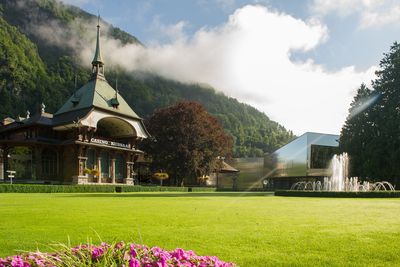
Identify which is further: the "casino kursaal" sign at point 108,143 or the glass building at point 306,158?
the glass building at point 306,158

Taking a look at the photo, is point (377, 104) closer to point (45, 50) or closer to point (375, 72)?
point (375, 72)

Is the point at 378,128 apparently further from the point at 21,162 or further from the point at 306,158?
the point at 21,162

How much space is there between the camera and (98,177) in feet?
180

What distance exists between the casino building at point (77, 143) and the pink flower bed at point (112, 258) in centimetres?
4941

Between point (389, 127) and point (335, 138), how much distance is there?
1976 cm

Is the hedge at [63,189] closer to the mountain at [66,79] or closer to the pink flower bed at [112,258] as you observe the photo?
the pink flower bed at [112,258]

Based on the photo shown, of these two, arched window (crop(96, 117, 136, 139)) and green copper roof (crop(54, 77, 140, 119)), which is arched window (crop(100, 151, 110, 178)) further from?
green copper roof (crop(54, 77, 140, 119))

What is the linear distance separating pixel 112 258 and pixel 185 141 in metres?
54.5

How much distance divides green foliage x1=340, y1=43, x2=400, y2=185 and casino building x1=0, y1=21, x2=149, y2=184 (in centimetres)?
3061

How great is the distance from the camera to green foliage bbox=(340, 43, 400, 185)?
43.5m

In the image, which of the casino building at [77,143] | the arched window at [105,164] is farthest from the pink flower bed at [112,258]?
the arched window at [105,164]

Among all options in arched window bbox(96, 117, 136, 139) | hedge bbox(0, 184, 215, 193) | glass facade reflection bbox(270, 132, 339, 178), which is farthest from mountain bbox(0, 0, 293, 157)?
glass facade reflection bbox(270, 132, 339, 178)

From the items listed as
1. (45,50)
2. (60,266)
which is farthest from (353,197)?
(45,50)

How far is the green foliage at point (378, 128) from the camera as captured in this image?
43500 millimetres
